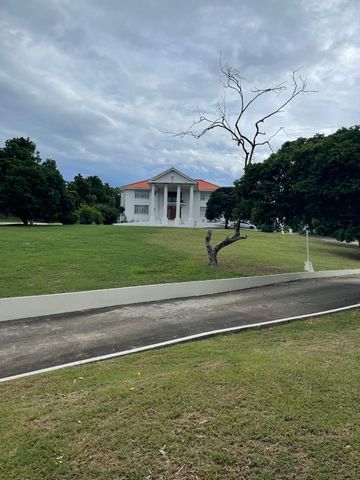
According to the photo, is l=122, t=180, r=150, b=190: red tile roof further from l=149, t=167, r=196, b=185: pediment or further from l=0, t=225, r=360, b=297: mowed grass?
l=0, t=225, r=360, b=297: mowed grass

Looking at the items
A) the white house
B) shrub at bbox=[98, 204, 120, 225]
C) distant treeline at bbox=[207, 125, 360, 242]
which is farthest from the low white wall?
shrub at bbox=[98, 204, 120, 225]

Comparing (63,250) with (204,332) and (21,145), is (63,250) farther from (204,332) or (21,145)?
(21,145)

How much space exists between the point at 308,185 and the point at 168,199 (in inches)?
1879

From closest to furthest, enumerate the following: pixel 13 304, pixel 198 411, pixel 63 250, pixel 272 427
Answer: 1. pixel 272 427
2. pixel 198 411
3. pixel 13 304
4. pixel 63 250

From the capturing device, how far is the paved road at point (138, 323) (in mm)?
7102

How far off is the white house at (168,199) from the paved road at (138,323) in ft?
137

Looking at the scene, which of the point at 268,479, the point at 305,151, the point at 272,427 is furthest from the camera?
the point at 305,151

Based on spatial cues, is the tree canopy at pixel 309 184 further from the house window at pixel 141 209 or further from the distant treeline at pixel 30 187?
the house window at pixel 141 209

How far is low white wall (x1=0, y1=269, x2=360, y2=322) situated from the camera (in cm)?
973

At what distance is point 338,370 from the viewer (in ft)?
16.5

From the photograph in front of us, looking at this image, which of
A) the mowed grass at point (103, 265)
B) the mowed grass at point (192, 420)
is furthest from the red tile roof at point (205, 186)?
the mowed grass at point (192, 420)

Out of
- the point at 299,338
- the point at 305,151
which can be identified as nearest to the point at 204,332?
the point at 299,338

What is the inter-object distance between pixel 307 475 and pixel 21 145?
48847mm

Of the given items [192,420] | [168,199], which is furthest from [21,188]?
[192,420]
